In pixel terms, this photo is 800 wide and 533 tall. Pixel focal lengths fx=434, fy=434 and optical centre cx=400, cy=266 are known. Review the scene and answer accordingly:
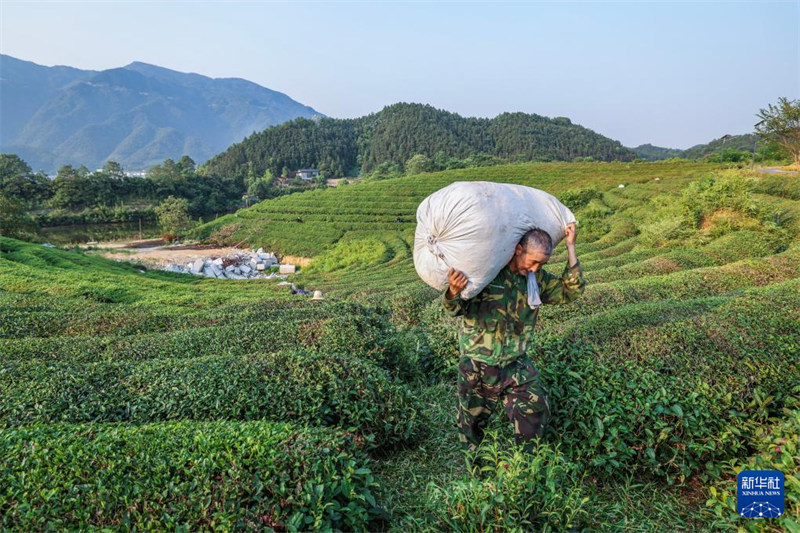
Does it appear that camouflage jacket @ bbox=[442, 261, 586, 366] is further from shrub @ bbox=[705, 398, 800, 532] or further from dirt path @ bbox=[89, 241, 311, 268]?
dirt path @ bbox=[89, 241, 311, 268]

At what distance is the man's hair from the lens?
2.87 metres

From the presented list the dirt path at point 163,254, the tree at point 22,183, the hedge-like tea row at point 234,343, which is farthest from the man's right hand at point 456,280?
the tree at point 22,183

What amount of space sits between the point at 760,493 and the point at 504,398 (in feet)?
4.91

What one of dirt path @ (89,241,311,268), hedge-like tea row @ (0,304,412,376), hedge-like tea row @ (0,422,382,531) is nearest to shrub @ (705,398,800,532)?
hedge-like tea row @ (0,422,382,531)

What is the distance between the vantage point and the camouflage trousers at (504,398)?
296cm

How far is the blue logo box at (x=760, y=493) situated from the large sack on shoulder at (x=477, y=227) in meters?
1.79

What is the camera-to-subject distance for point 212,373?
12.7ft

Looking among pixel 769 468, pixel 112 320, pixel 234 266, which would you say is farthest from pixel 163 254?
pixel 769 468

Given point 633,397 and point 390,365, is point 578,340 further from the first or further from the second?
point 390,365

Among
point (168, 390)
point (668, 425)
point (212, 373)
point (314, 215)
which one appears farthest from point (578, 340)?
point (314, 215)

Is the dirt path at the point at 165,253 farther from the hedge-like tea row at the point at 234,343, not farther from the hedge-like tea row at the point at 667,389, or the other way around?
the hedge-like tea row at the point at 667,389

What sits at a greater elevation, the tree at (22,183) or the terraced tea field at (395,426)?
the tree at (22,183)

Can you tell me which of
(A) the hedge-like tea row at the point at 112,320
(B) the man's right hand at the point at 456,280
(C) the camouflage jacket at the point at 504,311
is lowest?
(A) the hedge-like tea row at the point at 112,320

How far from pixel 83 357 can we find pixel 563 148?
10334 centimetres
